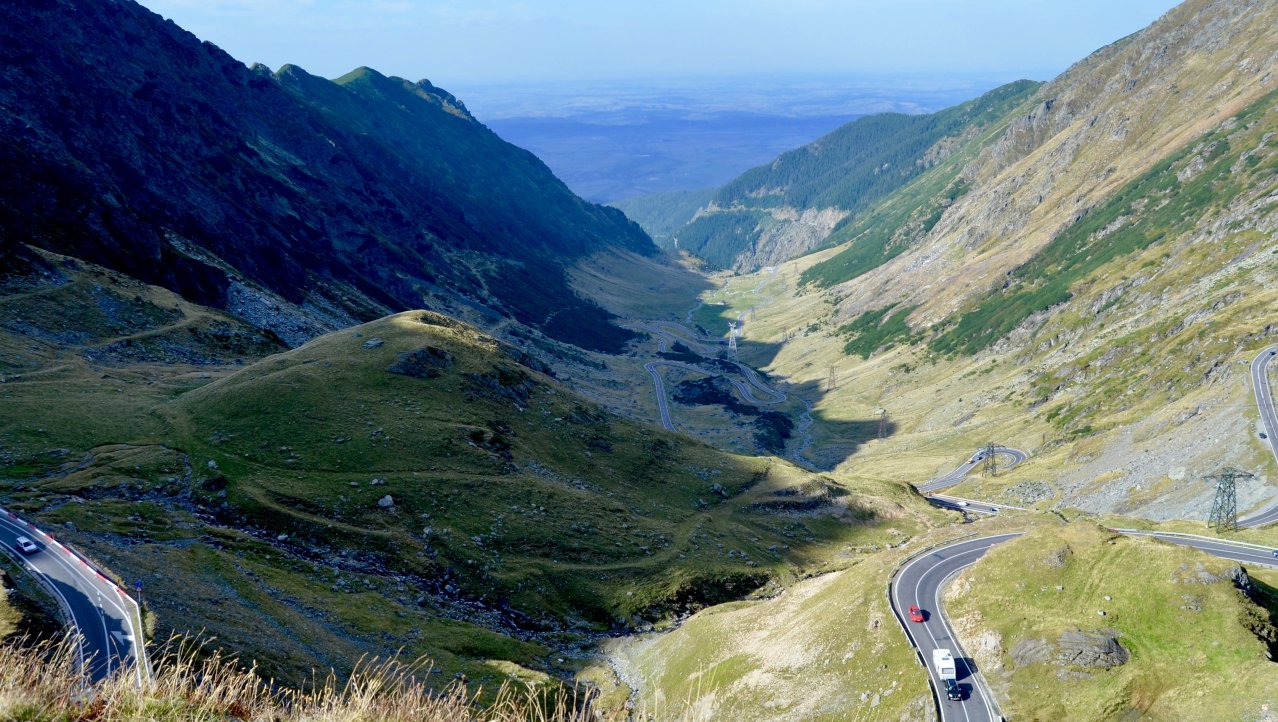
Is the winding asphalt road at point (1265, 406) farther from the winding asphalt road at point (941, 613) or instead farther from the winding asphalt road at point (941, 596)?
the winding asphalt road at point (941, 613)

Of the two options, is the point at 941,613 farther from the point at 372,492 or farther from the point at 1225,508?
the point at 1225,508

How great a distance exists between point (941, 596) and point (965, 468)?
4561 inches

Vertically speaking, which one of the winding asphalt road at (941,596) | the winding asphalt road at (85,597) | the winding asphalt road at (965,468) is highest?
the winding asphalt road at (85,597)

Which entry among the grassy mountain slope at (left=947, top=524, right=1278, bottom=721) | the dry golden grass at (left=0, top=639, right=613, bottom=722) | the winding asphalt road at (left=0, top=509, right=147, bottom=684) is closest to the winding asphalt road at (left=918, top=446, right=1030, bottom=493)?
the grassy mountain slope at (left=947, top=524, right=1278, bottom=721)

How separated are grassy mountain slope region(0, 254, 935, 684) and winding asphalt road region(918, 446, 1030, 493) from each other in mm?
36401

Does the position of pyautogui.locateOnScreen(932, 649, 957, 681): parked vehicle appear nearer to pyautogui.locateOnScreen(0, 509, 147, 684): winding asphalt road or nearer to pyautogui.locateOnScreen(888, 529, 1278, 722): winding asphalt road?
pyautogui.locateOnScreen(888, 529, 1278, 722): winding asphalt road

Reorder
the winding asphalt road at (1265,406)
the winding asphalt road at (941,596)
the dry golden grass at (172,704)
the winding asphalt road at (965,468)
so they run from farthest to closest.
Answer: the winding asphalt road at (965,468), the winding asphalt road at (1265,406), the winding asphalt road at (941,596), the dry golden grass at (172,704)

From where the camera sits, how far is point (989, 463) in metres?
166

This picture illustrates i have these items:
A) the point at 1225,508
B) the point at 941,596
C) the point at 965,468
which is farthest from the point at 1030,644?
the point at 965,468

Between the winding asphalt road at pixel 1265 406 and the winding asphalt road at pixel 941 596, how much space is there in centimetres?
1692

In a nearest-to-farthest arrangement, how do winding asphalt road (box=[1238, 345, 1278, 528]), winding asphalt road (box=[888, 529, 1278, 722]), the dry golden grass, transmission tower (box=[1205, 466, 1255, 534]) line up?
the dry golden grass, winding asphalt road (box=[888, 529, 1278, 722]), transmission tower (box=[1205, 466, 1255, 534]), winding asphalt road (box=[1238, 345, 1278, 528])

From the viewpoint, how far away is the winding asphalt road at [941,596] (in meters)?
51.0

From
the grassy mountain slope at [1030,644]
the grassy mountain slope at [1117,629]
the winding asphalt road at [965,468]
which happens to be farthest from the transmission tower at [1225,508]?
the winding asphalt road at [965,468]

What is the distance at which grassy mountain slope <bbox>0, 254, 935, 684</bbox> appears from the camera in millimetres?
61719
